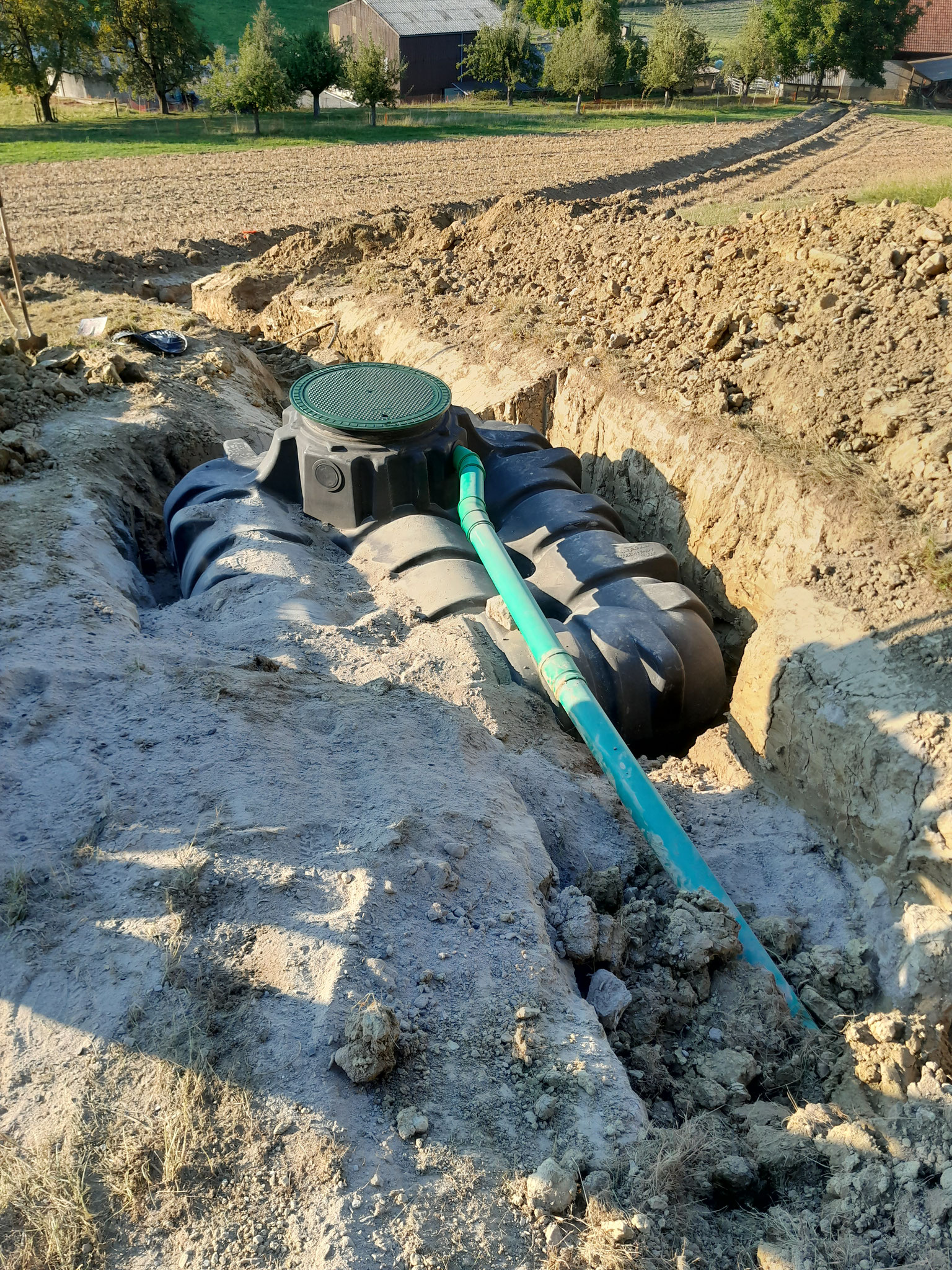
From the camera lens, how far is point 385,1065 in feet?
9.48

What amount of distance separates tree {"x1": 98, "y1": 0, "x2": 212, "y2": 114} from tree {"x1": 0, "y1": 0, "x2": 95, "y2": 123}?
0.90 meters

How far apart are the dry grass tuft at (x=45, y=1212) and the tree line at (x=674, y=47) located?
38.0 metres

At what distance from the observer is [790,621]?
5297 millimetres

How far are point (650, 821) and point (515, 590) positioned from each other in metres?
1.76

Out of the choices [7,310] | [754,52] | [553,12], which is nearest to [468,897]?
[7,310]

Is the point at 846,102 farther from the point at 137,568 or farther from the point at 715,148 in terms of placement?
the point at 137,568

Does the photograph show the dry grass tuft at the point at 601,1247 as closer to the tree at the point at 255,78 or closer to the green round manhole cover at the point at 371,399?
the green round manhole cover at the point at 371,399

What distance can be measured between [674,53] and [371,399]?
3551 centimetres

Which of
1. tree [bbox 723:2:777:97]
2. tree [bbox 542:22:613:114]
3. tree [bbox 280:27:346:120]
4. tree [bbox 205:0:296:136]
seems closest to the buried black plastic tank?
tree [bbox 205:0:296:136]

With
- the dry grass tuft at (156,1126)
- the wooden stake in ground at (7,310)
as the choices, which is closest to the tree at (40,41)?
the wooden stake in ground at (7,310)

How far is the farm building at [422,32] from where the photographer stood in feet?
121

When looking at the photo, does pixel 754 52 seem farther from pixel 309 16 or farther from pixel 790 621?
pixel 790 621

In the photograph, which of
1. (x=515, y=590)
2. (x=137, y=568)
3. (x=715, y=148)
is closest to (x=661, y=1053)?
(x=515, y=590)

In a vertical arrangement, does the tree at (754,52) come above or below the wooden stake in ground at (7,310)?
above
